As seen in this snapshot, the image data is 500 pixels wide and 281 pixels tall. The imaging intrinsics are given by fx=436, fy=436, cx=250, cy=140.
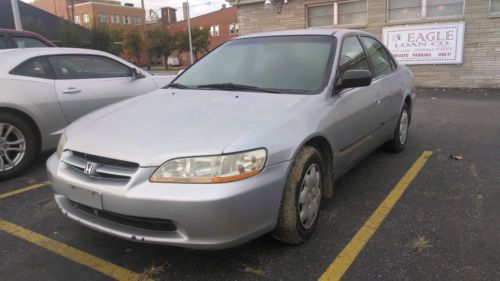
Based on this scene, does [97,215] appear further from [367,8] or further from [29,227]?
[367,8]

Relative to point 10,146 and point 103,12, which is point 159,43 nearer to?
point 103,12

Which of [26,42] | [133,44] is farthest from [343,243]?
[133,44]

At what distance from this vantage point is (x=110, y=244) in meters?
3.20

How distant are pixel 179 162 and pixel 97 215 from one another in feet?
2.35

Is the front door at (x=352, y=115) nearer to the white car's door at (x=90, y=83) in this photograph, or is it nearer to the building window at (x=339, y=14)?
the white car's door at (x=90, y=83)

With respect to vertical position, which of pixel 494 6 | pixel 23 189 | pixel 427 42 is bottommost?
pixel 23 189

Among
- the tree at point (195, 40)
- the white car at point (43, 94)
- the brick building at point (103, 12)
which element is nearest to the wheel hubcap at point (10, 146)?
the white car at point (43, 94)

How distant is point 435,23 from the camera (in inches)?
491

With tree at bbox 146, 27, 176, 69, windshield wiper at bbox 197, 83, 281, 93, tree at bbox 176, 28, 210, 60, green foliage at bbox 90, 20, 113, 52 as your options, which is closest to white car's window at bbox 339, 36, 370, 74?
windshield wiper at bbox 197, 83, 281, 93

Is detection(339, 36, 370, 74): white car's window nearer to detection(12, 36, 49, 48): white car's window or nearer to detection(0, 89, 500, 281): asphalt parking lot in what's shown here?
detection(0, 89, 500, 281): asphalt parking lot

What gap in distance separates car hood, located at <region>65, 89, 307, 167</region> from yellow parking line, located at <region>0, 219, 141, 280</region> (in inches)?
30.0

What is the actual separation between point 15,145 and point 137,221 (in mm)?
2945

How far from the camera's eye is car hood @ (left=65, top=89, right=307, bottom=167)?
2619mm

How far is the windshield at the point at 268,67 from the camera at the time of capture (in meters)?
3.60
